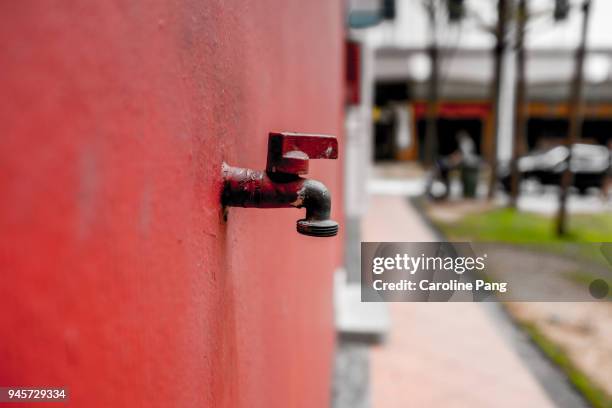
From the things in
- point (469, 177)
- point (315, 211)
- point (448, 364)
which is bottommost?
point (448, 364)

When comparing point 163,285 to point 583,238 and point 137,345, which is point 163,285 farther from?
point 583,238

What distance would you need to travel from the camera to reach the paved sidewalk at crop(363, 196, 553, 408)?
4527 mm

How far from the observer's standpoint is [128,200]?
58 centimetres

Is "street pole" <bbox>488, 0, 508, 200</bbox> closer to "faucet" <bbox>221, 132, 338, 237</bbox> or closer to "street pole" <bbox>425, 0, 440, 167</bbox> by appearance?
"street pole" <bbox>425, 0, 440, 167</bbox>

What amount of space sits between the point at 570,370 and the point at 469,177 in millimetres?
11568

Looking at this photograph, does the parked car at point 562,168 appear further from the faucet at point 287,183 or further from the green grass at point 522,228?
the faucet at point 287,183

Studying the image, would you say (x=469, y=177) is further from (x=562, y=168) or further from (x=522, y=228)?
(x=522, y=228)

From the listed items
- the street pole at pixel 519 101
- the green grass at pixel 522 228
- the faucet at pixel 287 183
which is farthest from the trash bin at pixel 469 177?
the faucet at pixel 287 183

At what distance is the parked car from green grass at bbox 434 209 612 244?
12.4 ft

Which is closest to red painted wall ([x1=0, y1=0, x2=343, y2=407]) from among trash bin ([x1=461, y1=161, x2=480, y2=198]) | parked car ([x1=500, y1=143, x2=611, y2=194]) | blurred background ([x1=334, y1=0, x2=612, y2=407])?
blurred background ([x1=334, y1=0, x2=612, y2=407])

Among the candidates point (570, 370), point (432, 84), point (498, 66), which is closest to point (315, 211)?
point (570, 370)

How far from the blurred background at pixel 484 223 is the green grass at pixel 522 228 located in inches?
1.5

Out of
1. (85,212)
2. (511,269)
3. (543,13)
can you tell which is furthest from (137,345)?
(543,13)

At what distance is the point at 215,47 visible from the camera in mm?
930
